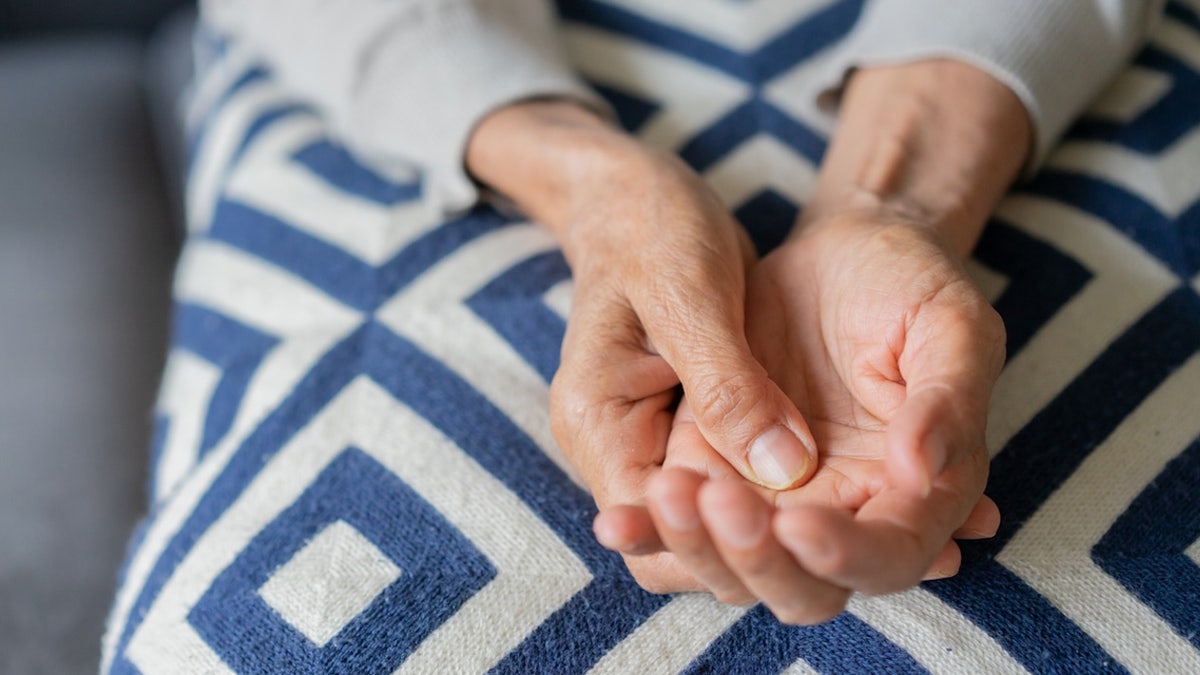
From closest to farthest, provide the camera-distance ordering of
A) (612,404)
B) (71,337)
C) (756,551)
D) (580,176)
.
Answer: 1. (756,551)
2. (612,404)
3. (580,176)
4. (71,337)

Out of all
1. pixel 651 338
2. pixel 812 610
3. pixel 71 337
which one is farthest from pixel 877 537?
pixel 71 337

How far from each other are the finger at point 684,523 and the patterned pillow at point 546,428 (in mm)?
74

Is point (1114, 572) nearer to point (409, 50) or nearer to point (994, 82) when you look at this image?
point (994, 82)

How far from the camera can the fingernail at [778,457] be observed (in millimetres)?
374

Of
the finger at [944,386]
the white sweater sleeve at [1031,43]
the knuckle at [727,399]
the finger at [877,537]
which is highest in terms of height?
the white sweater sleeve at [1031,43]

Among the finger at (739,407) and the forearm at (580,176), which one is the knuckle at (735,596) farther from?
the forearm at (580,176)

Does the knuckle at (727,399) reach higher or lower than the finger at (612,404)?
higher

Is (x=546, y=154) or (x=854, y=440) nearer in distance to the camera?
(x=854, y=440)

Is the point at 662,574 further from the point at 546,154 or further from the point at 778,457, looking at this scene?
the point at 546,154

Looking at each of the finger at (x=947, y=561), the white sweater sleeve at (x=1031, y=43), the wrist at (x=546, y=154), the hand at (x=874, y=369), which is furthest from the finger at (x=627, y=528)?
the white sweater sleeve at (x=1031, y=43)

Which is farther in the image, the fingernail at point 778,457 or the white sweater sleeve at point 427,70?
the white sweater sleeve at point 427,70

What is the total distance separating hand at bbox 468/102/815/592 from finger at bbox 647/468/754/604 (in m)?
0.05

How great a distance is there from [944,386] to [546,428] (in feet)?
0.61

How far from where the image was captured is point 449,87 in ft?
1.95
